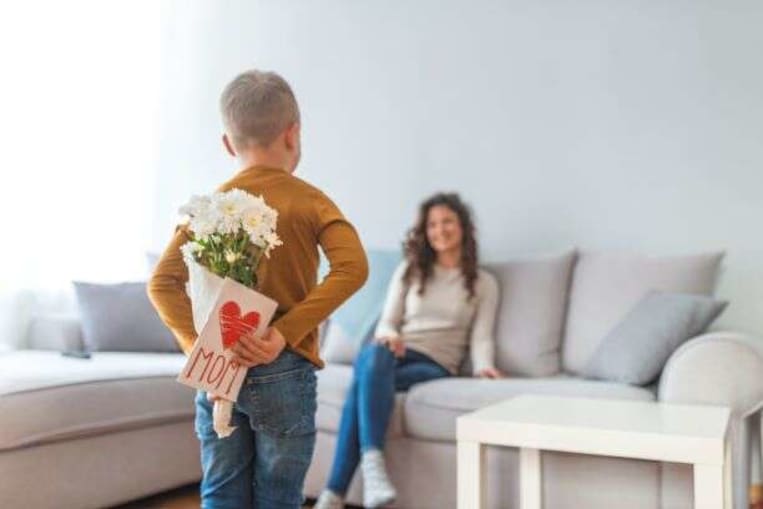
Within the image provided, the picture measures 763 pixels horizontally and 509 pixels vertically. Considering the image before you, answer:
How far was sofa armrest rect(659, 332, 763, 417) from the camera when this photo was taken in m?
2.09

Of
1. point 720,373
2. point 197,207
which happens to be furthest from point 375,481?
point 197,207

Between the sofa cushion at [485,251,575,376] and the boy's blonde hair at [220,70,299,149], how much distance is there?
1.73 m

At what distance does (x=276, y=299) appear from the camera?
132cm

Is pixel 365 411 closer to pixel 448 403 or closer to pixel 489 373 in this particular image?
pixel 448 403

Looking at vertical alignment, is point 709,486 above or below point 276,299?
below

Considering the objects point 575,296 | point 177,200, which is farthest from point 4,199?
point 575,296

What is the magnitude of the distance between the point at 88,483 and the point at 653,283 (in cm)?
193

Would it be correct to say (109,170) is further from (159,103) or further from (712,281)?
(712,281)

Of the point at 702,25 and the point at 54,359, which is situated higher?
the point at 702,25

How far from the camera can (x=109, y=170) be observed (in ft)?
13.0

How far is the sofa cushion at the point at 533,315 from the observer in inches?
112

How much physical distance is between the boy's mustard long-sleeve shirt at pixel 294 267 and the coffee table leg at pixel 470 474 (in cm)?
68

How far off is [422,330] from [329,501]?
0.74 meters

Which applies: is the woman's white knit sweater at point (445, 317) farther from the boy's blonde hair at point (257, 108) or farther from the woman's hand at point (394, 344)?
the boy's blonde hair at point (257, 108)
